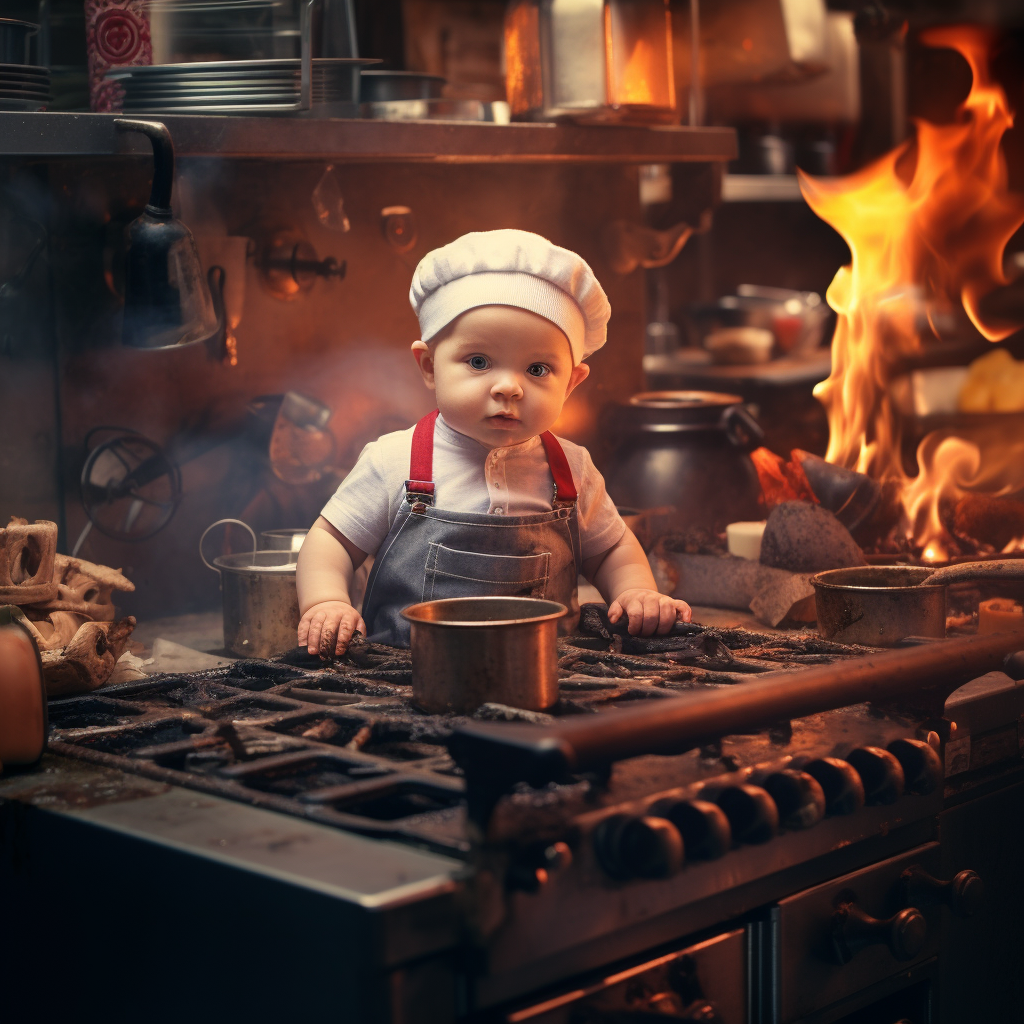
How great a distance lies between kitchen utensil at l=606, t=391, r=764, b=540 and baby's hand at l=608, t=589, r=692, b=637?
0.72 meters

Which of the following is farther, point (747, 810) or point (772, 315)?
point (772, 315)

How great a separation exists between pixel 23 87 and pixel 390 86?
67cm

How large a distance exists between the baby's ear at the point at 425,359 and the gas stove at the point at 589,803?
42 centimetres

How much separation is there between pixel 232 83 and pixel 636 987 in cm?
141

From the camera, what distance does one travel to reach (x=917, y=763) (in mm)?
1364

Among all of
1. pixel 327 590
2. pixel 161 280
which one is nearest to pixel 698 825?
pixel 327 590

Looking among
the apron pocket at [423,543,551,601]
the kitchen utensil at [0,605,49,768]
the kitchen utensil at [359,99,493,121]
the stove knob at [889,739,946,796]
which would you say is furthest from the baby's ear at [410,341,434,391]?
the stove knob at [889,739,946,796]

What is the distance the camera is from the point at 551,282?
172 centimetres

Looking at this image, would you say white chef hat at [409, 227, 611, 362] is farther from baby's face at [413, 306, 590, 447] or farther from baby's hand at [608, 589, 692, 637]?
baby's hand at [608, 589, 692, 637]

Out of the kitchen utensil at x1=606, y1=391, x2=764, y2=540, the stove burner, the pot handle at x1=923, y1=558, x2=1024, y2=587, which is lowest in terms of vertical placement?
the stove burner

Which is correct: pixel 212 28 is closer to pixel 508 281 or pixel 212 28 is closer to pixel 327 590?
pixel 508 281

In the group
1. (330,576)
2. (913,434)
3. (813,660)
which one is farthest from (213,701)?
(913,434)

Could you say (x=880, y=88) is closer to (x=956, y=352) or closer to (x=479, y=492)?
(x=956, y=352)

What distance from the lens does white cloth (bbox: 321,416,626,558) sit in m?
1.80
